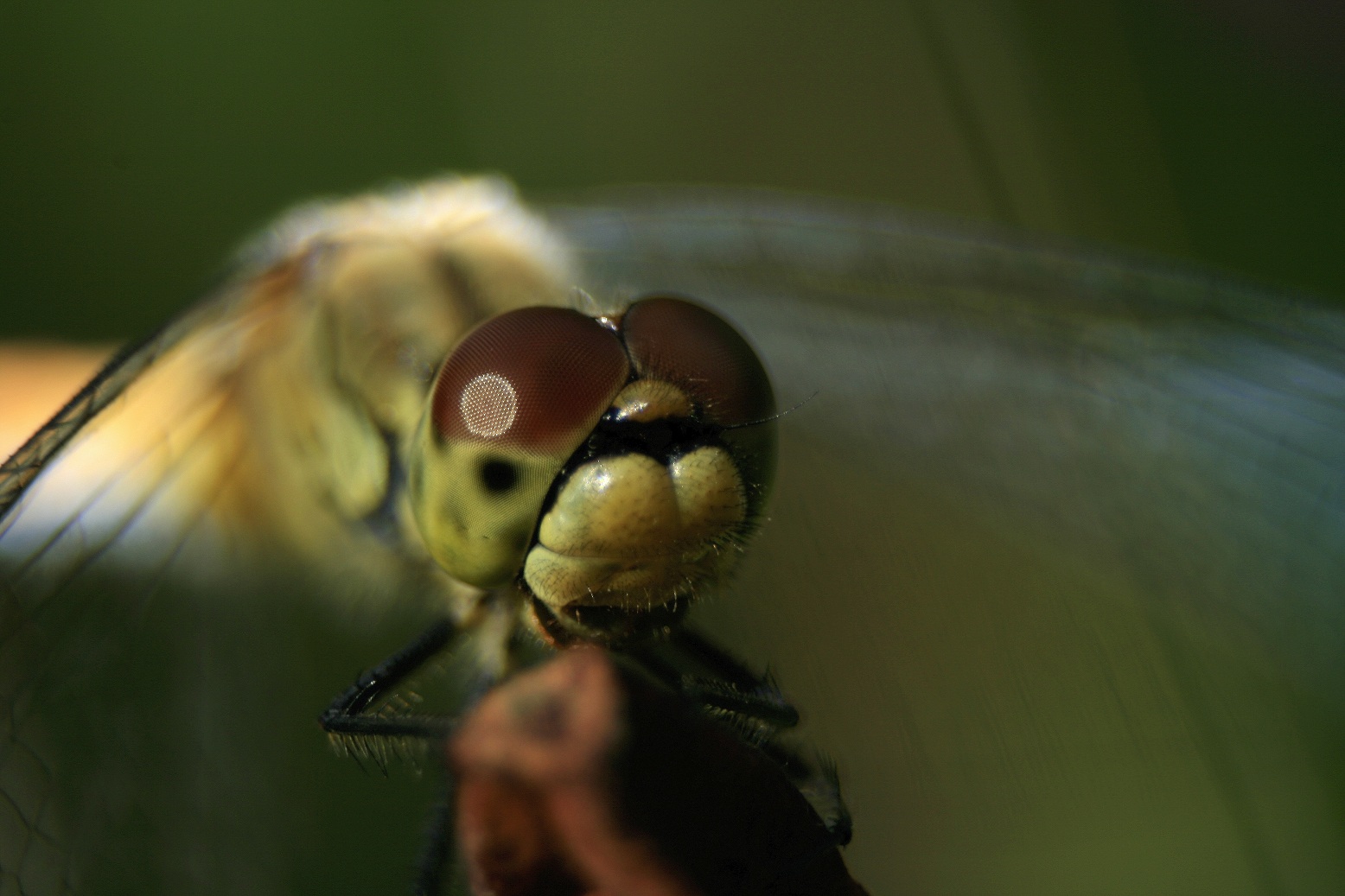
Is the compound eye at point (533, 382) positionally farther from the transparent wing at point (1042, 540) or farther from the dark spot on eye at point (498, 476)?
the transparent wing at point (1042, 540)

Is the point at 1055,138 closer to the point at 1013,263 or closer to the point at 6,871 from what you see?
the point at 1013,263

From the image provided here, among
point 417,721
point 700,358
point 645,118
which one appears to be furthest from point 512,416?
point 645,118

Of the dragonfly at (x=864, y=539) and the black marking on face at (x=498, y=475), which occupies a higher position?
the black marking on face at (x=498, y=475)

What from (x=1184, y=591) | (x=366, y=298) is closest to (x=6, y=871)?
(x=366, y=298)

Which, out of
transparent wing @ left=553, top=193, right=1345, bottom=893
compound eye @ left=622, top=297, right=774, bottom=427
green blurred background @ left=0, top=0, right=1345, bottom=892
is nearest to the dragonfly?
transparent wing @ left=553, top=193, right=1345, bottom=893

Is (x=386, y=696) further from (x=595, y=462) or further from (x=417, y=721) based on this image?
(x=595, y=462)

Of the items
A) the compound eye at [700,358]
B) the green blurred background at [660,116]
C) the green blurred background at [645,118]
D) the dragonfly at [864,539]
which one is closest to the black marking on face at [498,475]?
the compound eye at [700,358]
